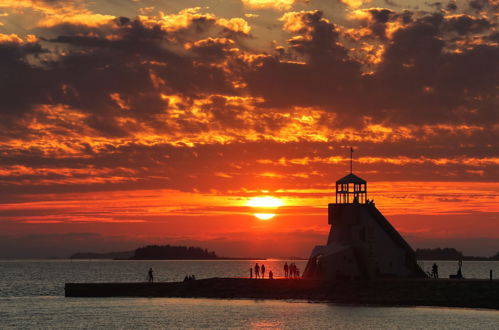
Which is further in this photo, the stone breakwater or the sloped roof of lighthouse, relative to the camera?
the sloped roof of lighthouse

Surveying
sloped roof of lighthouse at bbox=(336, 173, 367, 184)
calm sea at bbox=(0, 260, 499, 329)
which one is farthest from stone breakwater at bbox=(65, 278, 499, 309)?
sloped roof of lighthouse at bbox=(336, 173, 367, 184)

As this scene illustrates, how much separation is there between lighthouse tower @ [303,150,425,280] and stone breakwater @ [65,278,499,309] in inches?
137

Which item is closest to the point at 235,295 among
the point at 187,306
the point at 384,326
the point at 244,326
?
the point at 187,306

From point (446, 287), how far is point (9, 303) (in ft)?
177

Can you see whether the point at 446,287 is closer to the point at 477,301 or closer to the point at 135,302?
the point at 477,301

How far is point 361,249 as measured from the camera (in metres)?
84.2

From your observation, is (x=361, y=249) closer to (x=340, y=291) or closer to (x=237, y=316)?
(x=340, y=291)

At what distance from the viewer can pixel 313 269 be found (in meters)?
86.2

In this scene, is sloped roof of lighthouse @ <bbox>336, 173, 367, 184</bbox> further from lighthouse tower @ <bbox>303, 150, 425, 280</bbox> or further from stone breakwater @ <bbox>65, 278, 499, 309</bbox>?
stone breakwater @ <bbox>65, 278, 499, 309</bbox>

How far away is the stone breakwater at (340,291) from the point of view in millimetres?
72375

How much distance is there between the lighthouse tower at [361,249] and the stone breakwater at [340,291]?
348 centimetres

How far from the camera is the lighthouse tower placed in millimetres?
83812

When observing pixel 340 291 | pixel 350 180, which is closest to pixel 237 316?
pixel 340 291

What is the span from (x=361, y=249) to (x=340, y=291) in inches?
281
